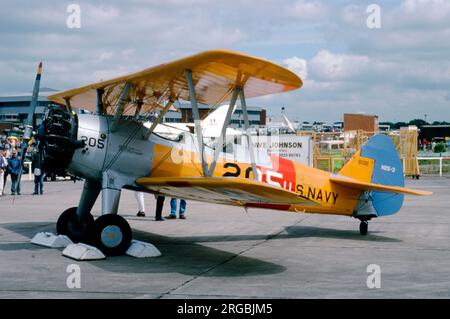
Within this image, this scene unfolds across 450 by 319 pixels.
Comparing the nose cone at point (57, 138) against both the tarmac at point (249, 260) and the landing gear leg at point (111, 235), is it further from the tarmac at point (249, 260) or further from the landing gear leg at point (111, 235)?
the tarmac at point (249, 260)

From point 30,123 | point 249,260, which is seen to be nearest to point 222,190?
point 249,260

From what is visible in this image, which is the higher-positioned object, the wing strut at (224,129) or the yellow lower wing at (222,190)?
the wing strut at (224,129)

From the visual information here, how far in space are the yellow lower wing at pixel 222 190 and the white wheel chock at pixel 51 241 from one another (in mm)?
→ 1519

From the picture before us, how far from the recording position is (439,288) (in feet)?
21.4

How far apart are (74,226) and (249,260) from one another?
315cm

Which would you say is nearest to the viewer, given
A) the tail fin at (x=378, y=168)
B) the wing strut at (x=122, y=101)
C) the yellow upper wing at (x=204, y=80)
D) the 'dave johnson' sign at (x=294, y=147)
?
the yellow upper wing at (x=204, y=80)

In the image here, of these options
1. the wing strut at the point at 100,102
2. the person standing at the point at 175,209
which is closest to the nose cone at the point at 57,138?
the wing strut at the point at 100,102

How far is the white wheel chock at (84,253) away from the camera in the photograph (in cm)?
804

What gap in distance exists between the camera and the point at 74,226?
9.89 m

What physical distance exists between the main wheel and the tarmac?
0.17 metres

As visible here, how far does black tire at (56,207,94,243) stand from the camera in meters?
9.77

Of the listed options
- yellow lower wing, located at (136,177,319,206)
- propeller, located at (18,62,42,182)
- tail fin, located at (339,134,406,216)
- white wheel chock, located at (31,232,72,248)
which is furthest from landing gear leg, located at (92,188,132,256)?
tail fin, located at (339,134,406,216)

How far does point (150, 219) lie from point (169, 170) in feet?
13.2
